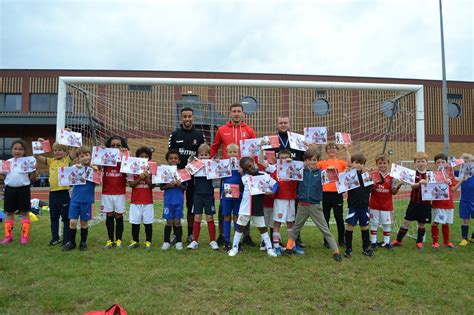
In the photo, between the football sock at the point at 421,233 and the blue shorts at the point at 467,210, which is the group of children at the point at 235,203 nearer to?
the football sock at the point at 421,233

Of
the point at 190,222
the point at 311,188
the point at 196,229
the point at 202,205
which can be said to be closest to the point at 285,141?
the point at 311,188

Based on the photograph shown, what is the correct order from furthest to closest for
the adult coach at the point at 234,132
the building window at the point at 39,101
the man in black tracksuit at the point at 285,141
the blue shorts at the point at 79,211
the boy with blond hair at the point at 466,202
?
1. the building window at the point at 39,101
2. the boy with blond hair at the point at 466,202
3. the adult coach at the point at 234,132
4. the man in black tracksuit at the point at 285,141
5. the blue shorts at the point at 79,211

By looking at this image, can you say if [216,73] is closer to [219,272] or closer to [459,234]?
[459,234]

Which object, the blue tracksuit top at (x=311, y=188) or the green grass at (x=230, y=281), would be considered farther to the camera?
the blue tracksuit top at (x=311, y=188)

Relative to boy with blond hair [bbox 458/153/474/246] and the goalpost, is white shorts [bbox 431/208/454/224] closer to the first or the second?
boy with blond hair [bbox 458/153/474/246]

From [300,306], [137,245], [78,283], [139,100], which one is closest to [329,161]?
[300,306]

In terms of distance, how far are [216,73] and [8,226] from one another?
20.4m

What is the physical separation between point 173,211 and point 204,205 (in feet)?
1.70

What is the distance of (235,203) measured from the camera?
550 cm

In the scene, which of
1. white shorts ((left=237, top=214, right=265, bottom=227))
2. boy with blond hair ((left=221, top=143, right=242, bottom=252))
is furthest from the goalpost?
white shorts ((left=237, top=214, right=265, bottom=227))

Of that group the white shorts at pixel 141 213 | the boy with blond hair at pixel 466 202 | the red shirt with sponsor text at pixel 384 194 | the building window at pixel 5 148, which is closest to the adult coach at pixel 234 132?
the white shorts at pixel 141 213

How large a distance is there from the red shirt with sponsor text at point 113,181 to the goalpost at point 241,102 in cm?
191

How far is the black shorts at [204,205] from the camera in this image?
18.0ft

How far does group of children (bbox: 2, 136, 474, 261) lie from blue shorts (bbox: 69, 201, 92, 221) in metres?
0.01
